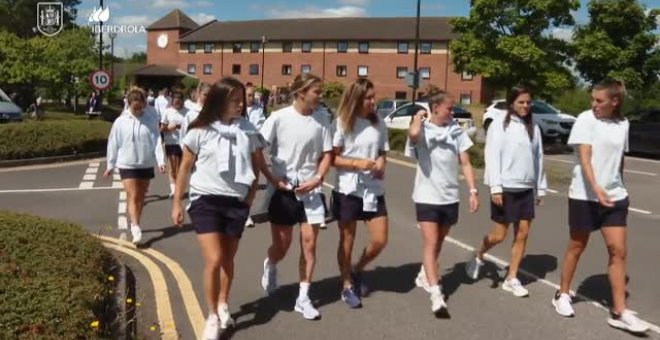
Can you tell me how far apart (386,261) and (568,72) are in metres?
17.1

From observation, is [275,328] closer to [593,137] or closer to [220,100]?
[220,100]

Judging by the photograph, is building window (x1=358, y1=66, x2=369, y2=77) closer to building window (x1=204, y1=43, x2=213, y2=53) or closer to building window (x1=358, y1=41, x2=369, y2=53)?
building window (x1=358, y1=41, x2=369, y2=53)

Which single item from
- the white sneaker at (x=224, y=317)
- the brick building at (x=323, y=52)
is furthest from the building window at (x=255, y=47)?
the white sneaker at (x=224, y=317)

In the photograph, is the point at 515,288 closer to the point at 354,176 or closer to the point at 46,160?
the point at 354,176

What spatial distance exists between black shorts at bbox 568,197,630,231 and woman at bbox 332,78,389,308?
1453 millimetres

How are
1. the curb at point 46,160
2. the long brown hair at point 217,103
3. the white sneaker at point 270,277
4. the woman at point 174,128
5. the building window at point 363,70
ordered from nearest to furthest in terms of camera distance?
the long brown hair at point 217,103, the white sneaker at point 270,277, the woman at point 174,128, the curb at point 46,160, the building window at point 363,70

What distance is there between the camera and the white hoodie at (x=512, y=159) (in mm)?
6074

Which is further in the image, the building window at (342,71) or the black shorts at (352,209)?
the building window at (342,71)

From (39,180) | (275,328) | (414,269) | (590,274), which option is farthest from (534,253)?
(39,180)

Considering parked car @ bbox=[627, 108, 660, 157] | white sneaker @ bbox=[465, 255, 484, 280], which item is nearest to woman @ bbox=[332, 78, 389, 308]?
white sneaker @ bbox=[465, 255, 484, 280]

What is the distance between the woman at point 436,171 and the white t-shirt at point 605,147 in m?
0.89

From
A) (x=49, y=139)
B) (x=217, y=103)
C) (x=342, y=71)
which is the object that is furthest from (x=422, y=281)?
(x=342, y=71)

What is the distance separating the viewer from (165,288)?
632cm

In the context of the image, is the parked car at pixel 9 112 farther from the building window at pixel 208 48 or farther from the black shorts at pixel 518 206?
the building window at pixel 208 48
